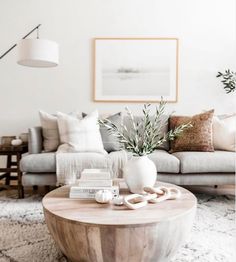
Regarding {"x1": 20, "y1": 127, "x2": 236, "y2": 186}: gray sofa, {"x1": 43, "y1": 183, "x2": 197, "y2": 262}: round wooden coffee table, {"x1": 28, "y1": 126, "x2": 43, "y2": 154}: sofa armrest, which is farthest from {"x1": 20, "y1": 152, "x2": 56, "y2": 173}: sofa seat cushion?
{"x1": 43, "y1": 183, "x2": 197, "y2": 262}: round wooden coffee table

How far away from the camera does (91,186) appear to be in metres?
1.83

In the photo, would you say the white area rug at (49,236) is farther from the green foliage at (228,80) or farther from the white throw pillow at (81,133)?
the green foliage at (228,80)

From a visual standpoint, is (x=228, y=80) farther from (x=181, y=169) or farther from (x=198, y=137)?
(x=181, y=169)

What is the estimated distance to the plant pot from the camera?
1.84 m

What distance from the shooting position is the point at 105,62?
12.8 feet

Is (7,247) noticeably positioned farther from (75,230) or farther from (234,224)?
(234,224)

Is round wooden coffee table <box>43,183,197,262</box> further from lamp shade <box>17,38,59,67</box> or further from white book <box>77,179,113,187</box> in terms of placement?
lamp shade <box>17,38,59,67</box>

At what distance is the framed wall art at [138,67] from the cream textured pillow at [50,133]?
3.25 feet

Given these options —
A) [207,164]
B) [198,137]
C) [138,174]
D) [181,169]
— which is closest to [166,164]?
[181,169]

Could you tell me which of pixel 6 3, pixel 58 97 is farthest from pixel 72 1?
pixel 58 97

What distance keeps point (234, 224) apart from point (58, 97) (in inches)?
103

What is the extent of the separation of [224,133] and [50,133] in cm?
183

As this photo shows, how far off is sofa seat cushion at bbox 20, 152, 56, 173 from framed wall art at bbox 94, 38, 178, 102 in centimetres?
143

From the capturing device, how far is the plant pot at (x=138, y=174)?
184 centimetres
